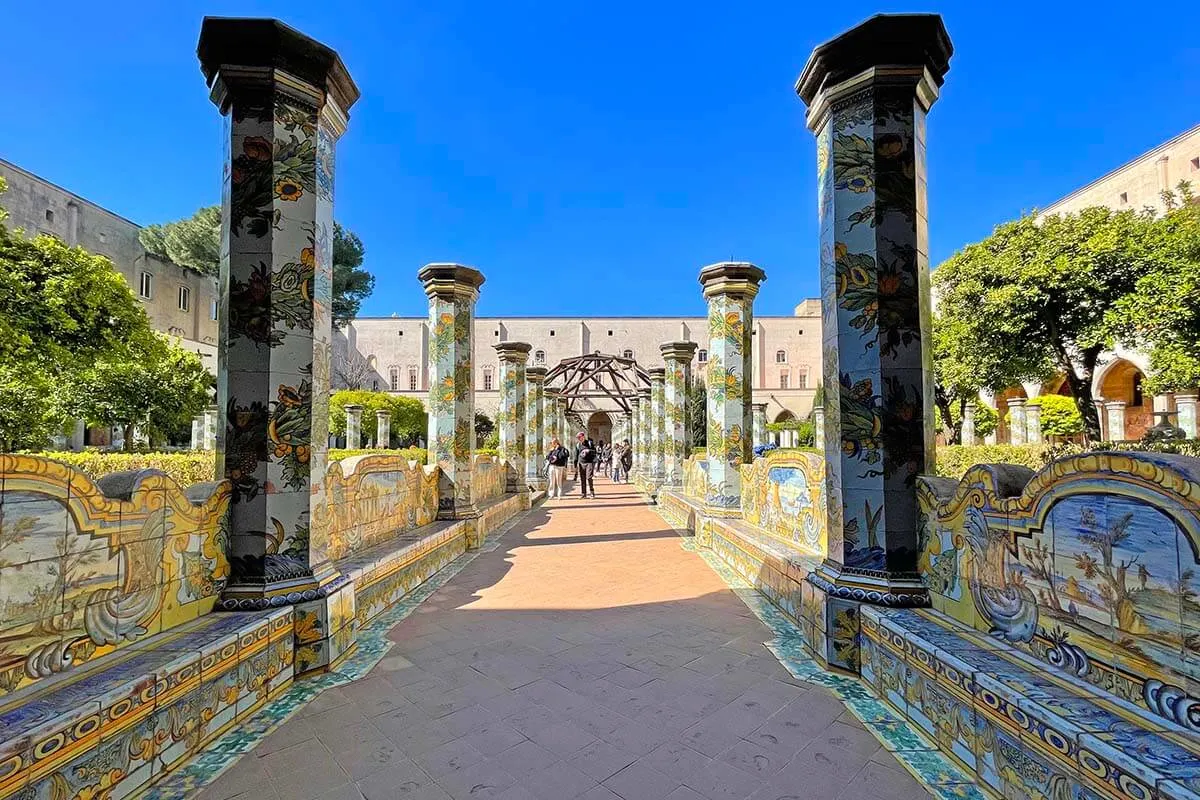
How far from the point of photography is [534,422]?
1545 centimetres

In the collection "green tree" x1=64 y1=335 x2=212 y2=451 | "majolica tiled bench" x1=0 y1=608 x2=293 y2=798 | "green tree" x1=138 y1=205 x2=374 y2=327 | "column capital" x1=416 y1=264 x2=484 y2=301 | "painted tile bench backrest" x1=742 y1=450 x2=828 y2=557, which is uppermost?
"green tree" x1=138 y1=205 x2=374 y2=327

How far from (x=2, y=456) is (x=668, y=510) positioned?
10.3 meters

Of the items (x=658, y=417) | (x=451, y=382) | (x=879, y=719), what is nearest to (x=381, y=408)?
(x=658, y=417)

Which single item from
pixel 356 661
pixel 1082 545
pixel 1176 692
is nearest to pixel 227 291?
pixel 356 661

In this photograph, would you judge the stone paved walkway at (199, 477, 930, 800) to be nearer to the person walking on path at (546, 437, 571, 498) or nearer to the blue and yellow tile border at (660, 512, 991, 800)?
the blue and yellow tile border at (660, 512, 991, 800)

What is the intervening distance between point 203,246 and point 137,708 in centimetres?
3827

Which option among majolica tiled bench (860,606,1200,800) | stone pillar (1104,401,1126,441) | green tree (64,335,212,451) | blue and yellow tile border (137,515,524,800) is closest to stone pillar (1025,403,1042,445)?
stone pillar (1104,401,1126,441)

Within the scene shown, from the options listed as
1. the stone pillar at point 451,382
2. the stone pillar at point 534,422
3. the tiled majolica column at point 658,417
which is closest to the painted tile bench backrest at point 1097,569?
the stone pillar at point 451,382

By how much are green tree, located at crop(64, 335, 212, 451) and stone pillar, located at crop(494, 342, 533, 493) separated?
A: 35.9ft

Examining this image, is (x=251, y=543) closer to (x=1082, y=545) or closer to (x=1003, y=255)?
(x=1082, y=545)

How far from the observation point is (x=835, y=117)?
356 cm

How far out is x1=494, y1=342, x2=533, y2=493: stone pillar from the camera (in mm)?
12258

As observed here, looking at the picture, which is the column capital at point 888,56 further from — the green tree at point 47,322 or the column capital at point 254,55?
the green tree at point 47,322

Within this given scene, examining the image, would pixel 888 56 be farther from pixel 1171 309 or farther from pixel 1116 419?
pixel 1116 419
